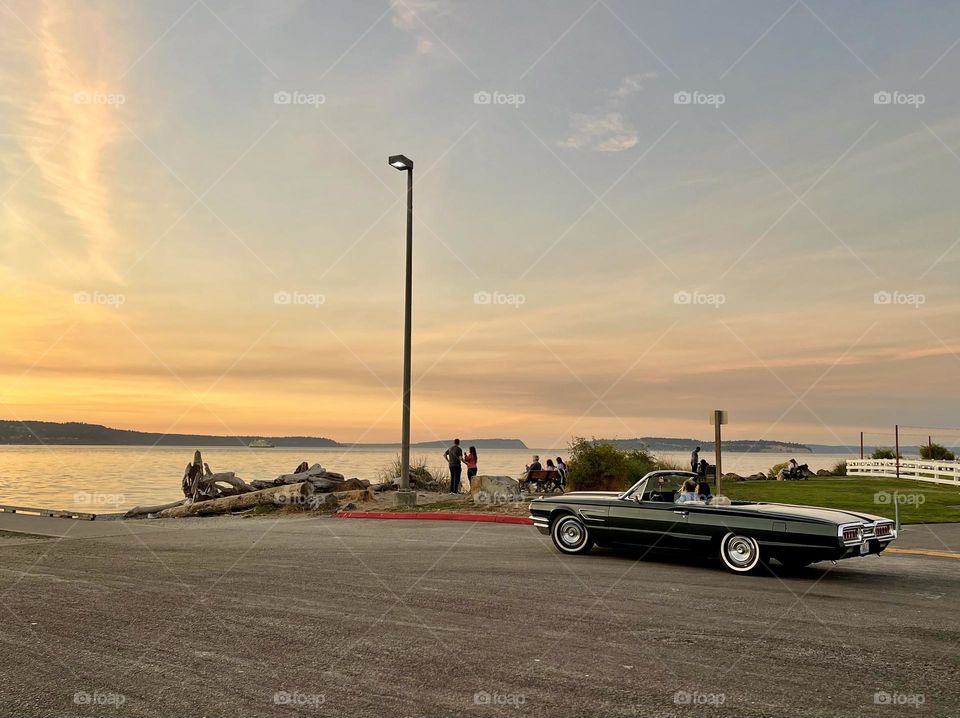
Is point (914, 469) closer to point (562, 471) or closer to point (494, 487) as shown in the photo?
point (562, 471)

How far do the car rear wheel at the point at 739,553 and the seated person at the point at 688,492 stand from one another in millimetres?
858

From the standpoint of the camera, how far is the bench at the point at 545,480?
24953 mm

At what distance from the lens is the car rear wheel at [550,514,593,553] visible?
12148mm

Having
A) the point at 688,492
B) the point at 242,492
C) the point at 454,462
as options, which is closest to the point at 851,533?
the point at 688,492

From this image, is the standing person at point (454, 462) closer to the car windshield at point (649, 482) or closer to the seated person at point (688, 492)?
the car windshield at point (649, 482)

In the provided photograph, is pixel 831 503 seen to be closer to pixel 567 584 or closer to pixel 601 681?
pixel 567 584

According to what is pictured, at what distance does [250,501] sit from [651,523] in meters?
14.2

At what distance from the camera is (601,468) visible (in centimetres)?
2561

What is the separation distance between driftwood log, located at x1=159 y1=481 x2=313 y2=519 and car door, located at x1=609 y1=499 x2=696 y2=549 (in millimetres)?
12159

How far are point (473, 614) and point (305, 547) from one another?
20.1 ft

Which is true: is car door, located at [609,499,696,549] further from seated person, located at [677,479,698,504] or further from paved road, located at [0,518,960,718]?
paved road, located at [0,518,960,718]

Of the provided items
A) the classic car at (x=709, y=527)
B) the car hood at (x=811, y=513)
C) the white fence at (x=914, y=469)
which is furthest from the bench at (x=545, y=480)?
the white fence at (x=914, y=469)

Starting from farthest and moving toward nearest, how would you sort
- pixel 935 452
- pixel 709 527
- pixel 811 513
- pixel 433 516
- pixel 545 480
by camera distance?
pixel 935 452, pixel 545 480, pixel 433 516, pixel 709 527, pixel 811 513

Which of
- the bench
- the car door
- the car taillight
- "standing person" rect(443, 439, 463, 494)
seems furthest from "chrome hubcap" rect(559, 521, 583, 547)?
"standing person" rect(443, 439, 463, 494)
